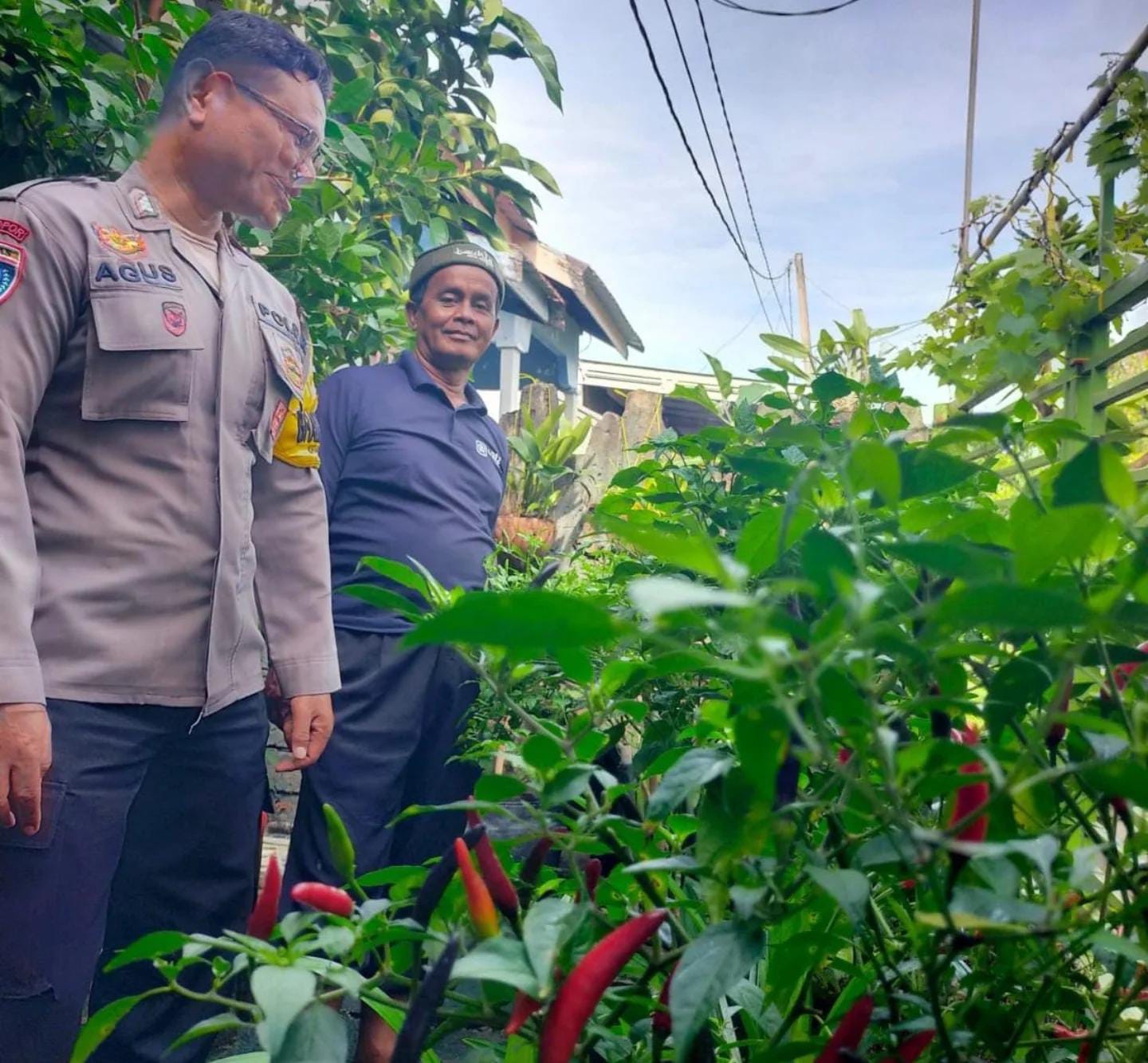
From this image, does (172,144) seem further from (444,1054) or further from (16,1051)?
(444,1054)

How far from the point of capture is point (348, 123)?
2254 millimetres

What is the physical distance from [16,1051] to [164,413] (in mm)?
649

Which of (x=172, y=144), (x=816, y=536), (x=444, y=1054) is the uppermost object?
(x=172, y=144)


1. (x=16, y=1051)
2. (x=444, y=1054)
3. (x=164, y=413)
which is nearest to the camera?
(x=16, y=1051)

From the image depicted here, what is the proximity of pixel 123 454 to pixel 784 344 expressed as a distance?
700 mm

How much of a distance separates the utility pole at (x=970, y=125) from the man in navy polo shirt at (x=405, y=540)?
1.45 m

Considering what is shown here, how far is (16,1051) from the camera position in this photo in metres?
0.98

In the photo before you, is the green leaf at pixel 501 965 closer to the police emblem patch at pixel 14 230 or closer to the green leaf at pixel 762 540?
the green leaf at pixel 762 540

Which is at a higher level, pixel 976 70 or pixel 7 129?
pixel 976 70

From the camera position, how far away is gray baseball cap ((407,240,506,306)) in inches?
82.0

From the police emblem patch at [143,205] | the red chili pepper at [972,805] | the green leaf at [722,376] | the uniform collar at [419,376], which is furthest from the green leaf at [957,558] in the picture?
the uniform collar at [419,376]

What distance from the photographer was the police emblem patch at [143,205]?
1177 millimetres

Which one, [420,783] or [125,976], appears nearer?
[125,976]

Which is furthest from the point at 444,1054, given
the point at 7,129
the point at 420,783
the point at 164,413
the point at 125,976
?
the point at 7,129
